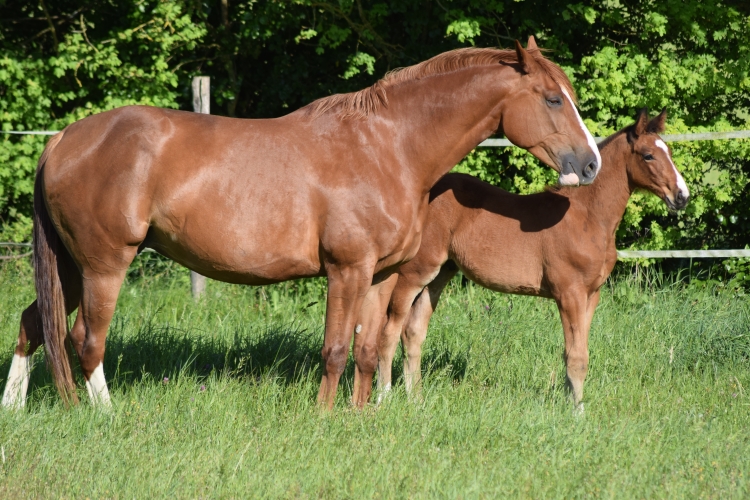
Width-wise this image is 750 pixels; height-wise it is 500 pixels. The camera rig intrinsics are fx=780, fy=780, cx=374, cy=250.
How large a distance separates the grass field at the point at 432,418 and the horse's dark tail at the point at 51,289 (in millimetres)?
162

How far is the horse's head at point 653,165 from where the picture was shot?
465 centimetres

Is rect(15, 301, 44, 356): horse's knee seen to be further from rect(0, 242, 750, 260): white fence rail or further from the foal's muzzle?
the foal's muzzle

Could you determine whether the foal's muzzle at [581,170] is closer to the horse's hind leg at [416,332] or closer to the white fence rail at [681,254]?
the horse's hind leg at [416,332]

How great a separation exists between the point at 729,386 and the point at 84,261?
3.94m

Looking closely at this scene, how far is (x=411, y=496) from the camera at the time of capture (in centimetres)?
322

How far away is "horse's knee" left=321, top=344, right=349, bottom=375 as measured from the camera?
4.23 m

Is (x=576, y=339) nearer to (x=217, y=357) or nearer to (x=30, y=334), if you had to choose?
(x=217, y=357)

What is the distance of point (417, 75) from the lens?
436 cm

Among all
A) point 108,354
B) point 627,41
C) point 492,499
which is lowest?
point 108,354

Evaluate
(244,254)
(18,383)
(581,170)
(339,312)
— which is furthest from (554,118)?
Answer: (18,383)

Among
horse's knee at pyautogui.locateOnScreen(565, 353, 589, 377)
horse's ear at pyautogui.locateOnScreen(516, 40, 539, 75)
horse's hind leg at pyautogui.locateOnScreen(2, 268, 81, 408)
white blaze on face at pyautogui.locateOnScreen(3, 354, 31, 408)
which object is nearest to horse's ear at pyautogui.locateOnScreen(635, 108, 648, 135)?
horse's ear at pyautogui.locateOnScreen(516, 40, 539, 75)

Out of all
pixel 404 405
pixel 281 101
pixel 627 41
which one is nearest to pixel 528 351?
pixel 404 405

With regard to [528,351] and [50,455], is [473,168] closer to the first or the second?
[528,351]

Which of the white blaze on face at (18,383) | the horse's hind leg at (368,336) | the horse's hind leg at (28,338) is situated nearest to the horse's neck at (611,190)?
the horse's hind leg at (368,336)
